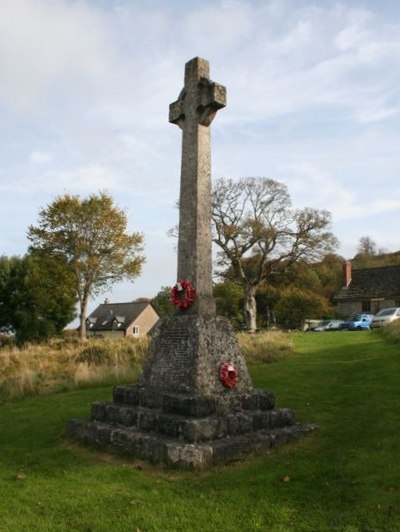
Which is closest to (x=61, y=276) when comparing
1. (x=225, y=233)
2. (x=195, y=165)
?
(x=225, y=233)

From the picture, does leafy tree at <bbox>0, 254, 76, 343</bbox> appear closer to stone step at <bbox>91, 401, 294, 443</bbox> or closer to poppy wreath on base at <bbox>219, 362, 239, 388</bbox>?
stone step at <bbox>91, 401, 294, 443</bbox>

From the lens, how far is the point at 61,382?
1476 centimetres

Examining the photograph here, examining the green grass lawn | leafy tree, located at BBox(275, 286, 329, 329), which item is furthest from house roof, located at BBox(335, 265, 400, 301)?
the green grass lawn

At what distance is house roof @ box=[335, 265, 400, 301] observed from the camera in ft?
175

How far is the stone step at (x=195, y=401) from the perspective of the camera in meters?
6.87

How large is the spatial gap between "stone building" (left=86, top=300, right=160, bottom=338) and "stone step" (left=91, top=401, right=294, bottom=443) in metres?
53.3

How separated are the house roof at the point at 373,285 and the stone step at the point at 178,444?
48874 millimetres

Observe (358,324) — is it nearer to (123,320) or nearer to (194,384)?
(123,320)

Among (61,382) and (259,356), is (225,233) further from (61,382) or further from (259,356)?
(61,382)

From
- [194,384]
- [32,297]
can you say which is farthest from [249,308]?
[194,384]

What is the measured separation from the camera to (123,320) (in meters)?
63.0

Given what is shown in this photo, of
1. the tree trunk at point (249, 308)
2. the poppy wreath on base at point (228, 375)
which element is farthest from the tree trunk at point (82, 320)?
the poppy wreath on base at point (228, 375)

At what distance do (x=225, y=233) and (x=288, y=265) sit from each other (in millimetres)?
6257

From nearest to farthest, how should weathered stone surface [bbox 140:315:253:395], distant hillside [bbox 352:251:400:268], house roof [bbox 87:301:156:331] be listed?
weathered stone surface [bbox 140:315:253:395] < house roof [bbox 87:301:156:331] < distant hillside [bbox 352:251:400:268]
